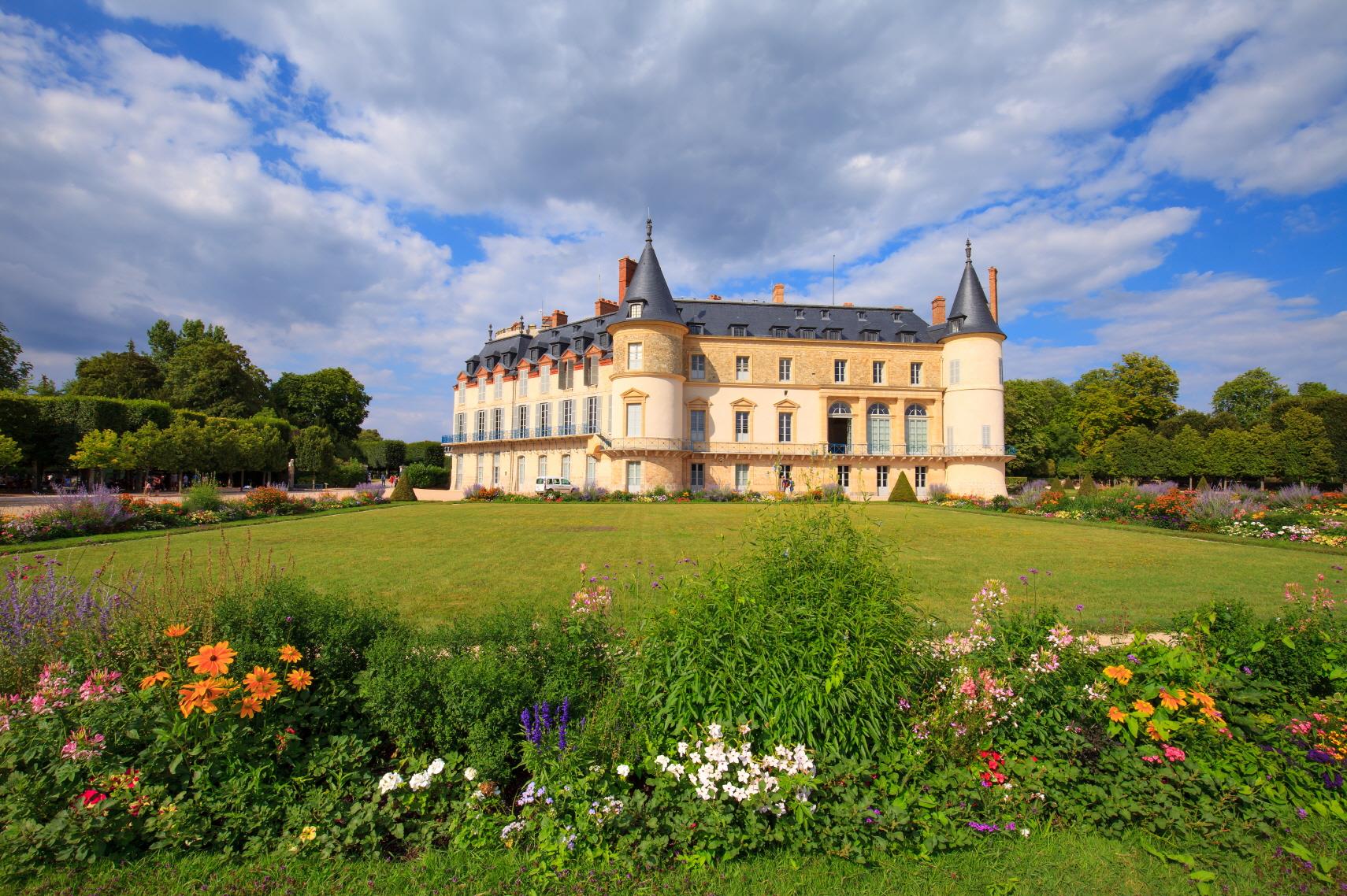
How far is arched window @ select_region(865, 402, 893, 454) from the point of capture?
33656 mm

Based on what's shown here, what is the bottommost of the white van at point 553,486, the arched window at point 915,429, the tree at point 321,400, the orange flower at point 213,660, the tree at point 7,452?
the orange flower at point 213,660

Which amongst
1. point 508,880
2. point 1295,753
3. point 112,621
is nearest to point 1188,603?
point 1295,753

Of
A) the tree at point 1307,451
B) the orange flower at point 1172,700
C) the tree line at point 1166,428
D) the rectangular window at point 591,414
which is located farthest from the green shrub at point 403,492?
the tree at point 1307,451

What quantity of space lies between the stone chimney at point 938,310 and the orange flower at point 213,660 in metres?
38.5

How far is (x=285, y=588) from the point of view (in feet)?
14.0

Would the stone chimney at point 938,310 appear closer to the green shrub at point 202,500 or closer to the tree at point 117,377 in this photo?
the green shrub at point 202,500

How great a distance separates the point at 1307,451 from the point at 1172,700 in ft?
157

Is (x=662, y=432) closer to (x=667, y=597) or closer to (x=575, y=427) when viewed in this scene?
(x=575, y=427)

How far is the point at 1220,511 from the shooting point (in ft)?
53.0

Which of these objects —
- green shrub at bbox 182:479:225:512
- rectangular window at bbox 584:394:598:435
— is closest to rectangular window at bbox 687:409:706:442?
rectangular window at bbox 584:394:598:435

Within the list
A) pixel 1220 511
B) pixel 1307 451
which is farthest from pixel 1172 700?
pixel 1307 451

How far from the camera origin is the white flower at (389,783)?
3227 mm

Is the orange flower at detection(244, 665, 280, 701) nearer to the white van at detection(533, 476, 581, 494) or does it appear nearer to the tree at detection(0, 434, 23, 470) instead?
the white van at detection(533, 476, 581, 494)

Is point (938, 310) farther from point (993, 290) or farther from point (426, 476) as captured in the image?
point (426, 476)
